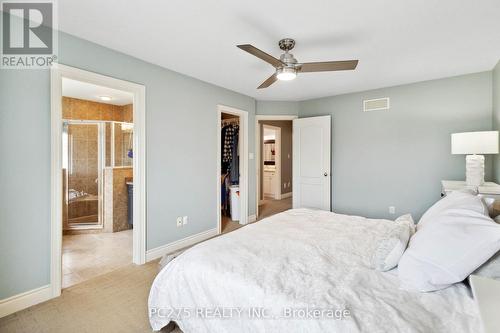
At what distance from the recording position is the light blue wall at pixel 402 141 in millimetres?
3543

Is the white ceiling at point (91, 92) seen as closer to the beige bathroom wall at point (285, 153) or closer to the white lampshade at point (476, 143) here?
the beige bathroom wall at point (285, 153)

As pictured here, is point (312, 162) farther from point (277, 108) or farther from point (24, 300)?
point (24, 300)

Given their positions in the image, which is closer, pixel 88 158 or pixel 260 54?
pixel 260 54

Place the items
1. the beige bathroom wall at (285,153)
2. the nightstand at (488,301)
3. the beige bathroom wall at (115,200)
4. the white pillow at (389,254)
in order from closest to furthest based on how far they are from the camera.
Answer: the nightstand at (488,301) → the white pillow at (389,254) → the beige bathroom wall at (115,200) → the beige bathroom wall at (285,153)

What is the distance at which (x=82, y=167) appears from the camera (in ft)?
15.6

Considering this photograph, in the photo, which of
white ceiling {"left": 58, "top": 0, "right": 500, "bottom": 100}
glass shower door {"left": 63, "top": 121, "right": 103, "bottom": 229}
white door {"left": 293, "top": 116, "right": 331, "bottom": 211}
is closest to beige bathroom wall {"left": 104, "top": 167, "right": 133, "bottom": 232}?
glass shower door {"left": 63, "top": 121, "right": 103, "bottom": 229}

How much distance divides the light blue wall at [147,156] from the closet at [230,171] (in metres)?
0.48

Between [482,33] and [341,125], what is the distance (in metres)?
2.36

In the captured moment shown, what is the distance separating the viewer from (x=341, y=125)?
4.60 m

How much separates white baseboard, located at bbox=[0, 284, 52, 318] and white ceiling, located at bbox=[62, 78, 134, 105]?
2.74 meters

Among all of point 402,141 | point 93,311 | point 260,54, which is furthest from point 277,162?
point 93,311

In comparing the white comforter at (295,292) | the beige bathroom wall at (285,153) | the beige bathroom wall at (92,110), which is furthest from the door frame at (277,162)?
the white comforter at (295,292)

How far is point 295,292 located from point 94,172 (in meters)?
4.76

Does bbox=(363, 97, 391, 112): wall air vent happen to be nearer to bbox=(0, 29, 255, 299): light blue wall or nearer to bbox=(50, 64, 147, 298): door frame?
bbox=(0, 29, 255, 299): light blue wall
